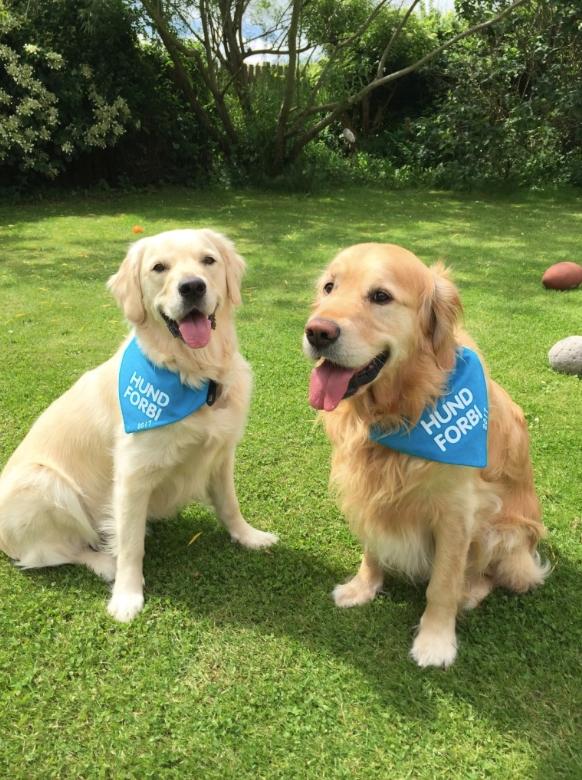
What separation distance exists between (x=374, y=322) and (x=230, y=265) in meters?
1.02

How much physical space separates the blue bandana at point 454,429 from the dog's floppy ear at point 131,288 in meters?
1.15

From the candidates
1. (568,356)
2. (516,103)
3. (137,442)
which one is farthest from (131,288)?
(516,103)

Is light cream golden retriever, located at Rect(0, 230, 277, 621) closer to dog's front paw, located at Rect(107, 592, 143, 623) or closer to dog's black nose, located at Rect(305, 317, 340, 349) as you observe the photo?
dog's front paw, located at Rect(107, 592, 143, 623)

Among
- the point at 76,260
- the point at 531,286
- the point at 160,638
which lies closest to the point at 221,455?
the point at 160,638

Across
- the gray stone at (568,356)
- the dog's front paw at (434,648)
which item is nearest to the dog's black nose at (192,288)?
the dog's front paw at (434,648)

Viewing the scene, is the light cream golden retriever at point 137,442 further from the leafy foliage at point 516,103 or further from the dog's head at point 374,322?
the leafy foliage at point 516,103

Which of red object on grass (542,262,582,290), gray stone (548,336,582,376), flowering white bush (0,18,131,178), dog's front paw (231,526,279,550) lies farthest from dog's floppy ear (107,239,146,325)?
flowering white bush (0,18,131,178)

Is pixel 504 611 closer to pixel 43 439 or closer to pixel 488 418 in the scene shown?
pixel 488 418

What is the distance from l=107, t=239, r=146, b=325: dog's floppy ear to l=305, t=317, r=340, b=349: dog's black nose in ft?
3.23

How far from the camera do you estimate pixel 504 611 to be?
2482 mm

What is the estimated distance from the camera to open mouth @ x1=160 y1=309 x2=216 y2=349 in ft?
8.04

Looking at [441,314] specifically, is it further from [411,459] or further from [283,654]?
[283,654]

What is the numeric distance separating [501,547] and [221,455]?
1322 millimetres

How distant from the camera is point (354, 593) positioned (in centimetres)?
260
